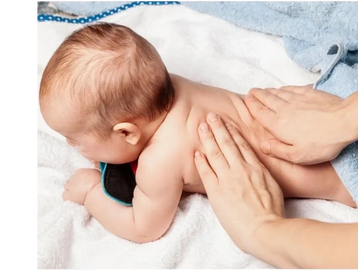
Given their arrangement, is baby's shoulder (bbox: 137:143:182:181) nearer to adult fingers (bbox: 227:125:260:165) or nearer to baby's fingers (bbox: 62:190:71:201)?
adult fingers (bbox: 227:125:260:165)

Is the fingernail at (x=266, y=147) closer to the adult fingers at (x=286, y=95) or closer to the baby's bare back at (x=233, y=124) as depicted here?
the baby's bare back at (x=233, y=124)

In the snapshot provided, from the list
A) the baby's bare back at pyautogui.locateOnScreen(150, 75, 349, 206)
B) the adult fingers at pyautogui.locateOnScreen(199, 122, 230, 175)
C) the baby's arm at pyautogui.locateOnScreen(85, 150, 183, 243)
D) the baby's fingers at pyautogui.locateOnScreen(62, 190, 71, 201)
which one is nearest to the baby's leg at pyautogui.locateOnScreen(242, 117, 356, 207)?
the baby's bare back at pyautogui.locateOnScreen(150, 75, 349, 206)

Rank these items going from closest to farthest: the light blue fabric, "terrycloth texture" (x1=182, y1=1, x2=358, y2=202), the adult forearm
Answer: the adult forearm, "terrycloth texture" (x1=182, y1=1, x2=358, y2=202), the light blue fabric

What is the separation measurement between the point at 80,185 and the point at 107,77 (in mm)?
381

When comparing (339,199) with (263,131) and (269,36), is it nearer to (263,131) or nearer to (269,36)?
(263,131)

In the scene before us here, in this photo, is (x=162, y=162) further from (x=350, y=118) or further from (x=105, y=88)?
(x=350, y=118)

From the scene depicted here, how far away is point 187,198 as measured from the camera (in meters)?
1.28

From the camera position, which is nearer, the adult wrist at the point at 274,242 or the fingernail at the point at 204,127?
the adult wrist at the point at 274,242

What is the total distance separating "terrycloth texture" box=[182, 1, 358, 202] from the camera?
1385mm

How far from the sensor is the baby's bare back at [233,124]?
114 cm

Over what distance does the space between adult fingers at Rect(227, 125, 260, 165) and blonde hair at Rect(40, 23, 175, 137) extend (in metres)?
0.18

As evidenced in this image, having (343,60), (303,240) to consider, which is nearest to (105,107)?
(303,240)

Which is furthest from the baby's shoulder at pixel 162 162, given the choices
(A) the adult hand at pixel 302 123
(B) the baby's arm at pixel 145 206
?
(A) the adult hand at pixel 302 123

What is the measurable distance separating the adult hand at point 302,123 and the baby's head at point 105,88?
0.24m
